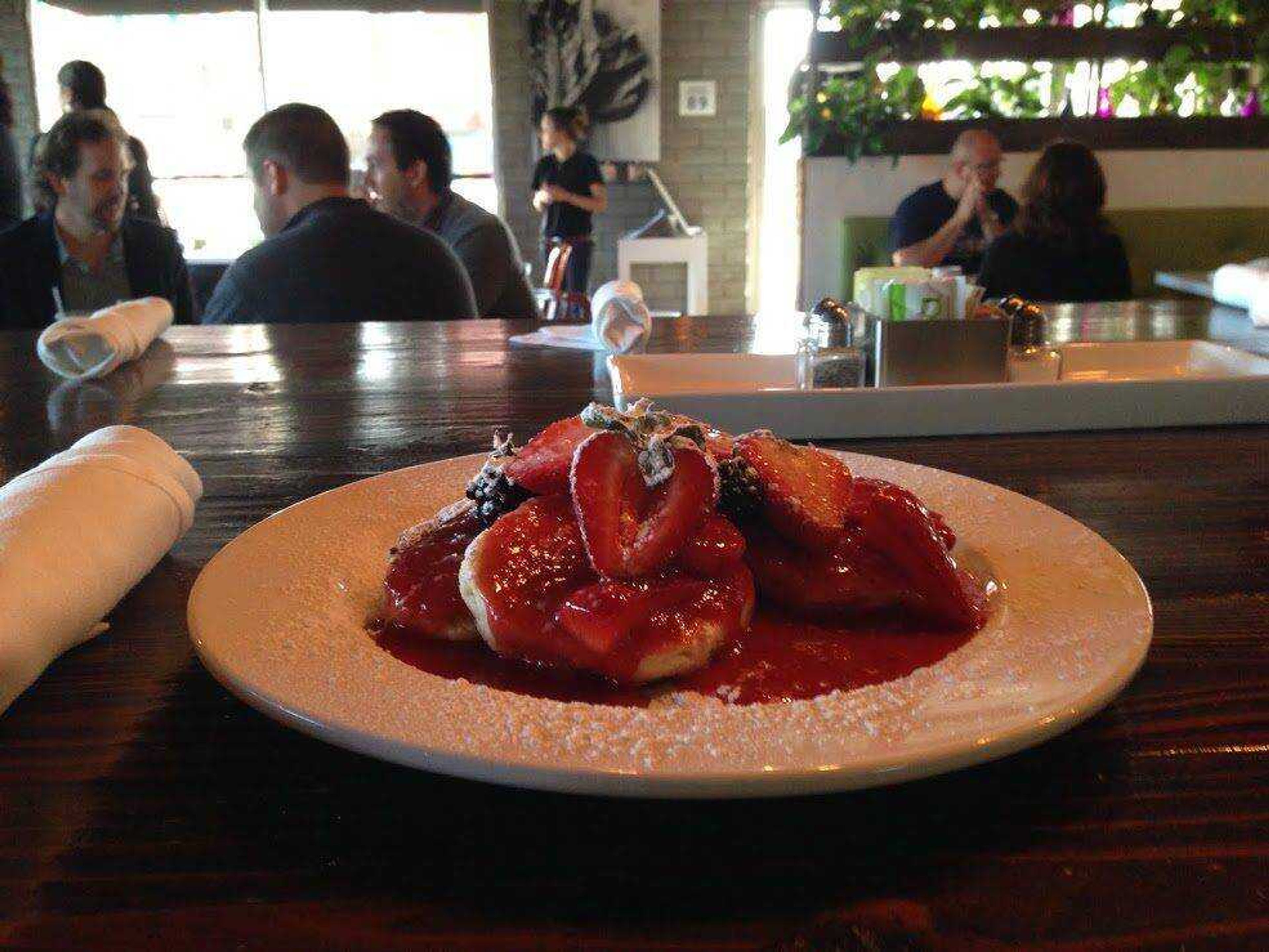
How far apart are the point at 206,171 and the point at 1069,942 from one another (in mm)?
9121

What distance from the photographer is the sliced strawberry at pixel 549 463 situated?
0.75 meters

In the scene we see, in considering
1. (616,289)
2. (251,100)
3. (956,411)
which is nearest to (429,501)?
(956,411)

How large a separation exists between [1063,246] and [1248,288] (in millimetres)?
1322

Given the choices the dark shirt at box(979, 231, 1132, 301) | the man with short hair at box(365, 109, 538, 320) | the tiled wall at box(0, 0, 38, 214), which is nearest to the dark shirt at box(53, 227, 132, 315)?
the man with short hair at box(365, 109, 538, 320)

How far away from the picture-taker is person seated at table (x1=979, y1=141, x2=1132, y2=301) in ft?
12.8

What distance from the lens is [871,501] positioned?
0.76 m

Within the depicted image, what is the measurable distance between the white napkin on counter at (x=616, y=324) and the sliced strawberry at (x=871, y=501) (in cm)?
128

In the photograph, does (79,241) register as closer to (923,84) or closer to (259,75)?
(923,84)

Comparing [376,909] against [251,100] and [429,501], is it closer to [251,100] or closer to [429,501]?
[429,501]

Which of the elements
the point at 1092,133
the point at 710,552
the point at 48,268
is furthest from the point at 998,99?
the point at 710,552

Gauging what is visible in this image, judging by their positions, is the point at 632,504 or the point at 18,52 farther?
the point at 18,52

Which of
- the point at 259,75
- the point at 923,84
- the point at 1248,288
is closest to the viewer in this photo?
the point at 1248,288

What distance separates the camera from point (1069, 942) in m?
0.43

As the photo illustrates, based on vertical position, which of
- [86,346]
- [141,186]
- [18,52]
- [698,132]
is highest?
[18,52]
